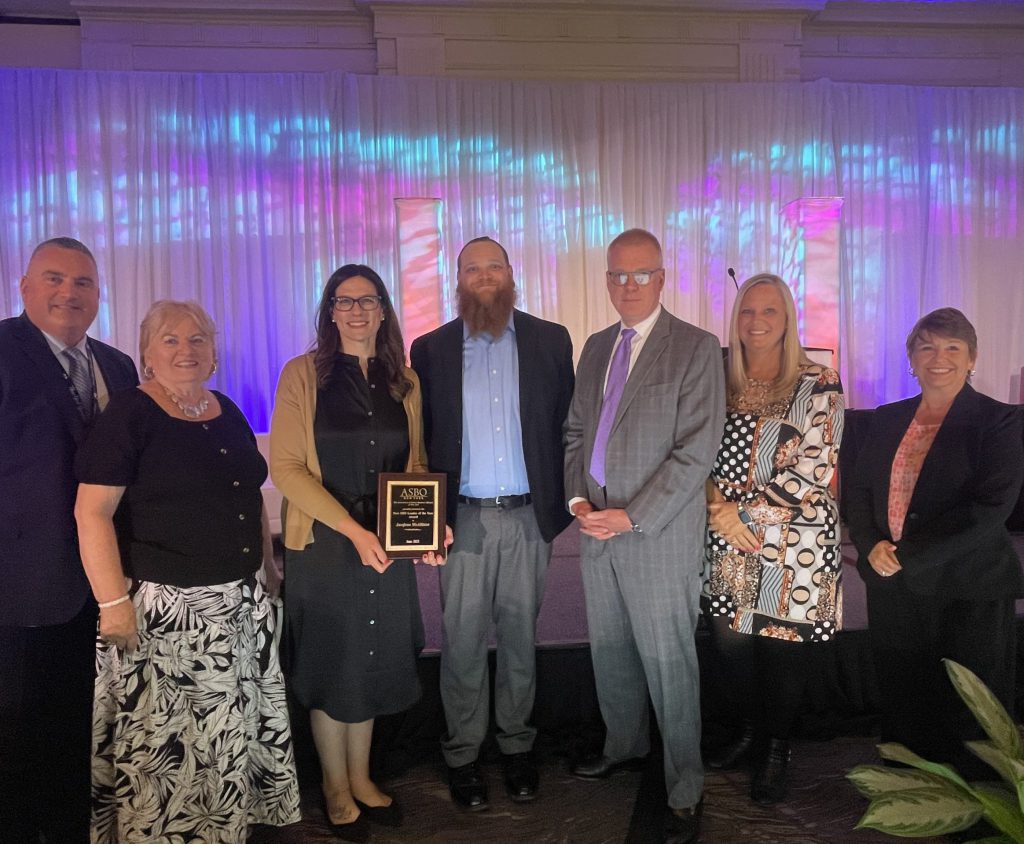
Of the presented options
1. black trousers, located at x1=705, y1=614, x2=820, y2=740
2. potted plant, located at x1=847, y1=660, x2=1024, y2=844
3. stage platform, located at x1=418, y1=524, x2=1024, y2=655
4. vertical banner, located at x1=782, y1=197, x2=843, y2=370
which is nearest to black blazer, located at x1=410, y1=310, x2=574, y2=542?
black trousers, located at x1=705, y1=614, x2=820, y2=740

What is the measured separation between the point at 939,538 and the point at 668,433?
84 centimetres

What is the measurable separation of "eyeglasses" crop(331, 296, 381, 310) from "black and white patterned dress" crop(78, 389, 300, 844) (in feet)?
1.51

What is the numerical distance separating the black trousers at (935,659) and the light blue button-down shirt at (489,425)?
4.00ft

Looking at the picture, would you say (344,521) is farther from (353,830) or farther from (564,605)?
(564,605)

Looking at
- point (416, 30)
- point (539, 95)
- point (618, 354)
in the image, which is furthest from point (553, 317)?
point (618, 354)

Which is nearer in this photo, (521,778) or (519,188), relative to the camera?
(521,778)

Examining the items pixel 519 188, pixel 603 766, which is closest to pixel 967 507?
pixel 603 766

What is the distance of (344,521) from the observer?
1.98m

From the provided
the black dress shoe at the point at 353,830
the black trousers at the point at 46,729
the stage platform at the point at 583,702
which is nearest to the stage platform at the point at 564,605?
the stage platform at the point at 583,702

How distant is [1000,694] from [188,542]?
2.39 m

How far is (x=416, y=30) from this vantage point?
20.3 ft

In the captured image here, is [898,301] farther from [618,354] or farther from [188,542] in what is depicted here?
[188,542]

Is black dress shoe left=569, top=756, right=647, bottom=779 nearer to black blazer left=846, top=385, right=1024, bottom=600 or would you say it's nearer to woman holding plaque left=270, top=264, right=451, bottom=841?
woman holding plaque left=270, top=264, right=451, bottom=841

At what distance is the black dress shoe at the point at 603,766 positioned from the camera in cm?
244
